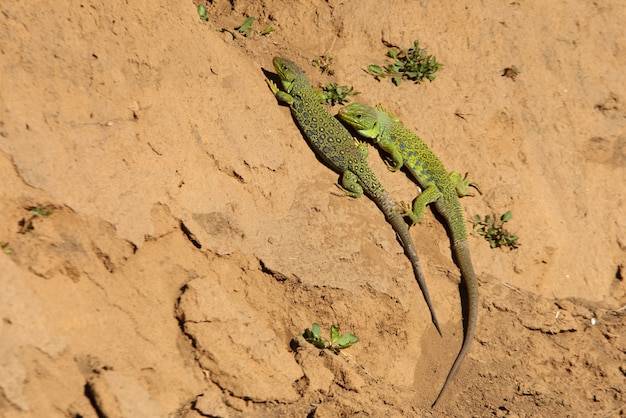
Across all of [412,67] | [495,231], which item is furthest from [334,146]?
[495,231]

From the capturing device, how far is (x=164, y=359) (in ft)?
13.6

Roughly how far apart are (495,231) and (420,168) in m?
1.05

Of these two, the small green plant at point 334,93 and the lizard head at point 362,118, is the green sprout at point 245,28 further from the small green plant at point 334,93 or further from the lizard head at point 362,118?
the lizard head at point 362,118

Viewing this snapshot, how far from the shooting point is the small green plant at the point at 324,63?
20.6ft

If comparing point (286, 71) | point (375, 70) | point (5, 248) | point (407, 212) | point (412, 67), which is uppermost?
point (412, 67)

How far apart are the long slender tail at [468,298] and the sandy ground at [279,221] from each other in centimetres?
12

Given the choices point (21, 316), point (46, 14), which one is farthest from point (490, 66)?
point (21, 316)

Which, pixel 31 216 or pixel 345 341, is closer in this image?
pixel 31 216

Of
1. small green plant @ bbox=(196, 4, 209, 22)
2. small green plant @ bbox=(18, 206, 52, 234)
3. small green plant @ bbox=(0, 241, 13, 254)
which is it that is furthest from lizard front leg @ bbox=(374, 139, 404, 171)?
small green plant @ bbox=(0, 241, 13, 254)

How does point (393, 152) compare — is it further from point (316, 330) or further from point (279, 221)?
point (316, 330)

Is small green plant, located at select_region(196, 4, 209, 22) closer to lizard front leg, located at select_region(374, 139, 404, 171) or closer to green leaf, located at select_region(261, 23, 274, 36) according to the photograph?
green leaf, located at select_region(261, 23, 274, 36)

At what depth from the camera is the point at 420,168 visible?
19.7 feet

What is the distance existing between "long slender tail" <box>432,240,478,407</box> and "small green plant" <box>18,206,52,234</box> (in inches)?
142

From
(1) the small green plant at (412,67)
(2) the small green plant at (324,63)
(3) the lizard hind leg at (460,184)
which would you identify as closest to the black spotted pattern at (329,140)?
(2) the small green plant at (324,63)
